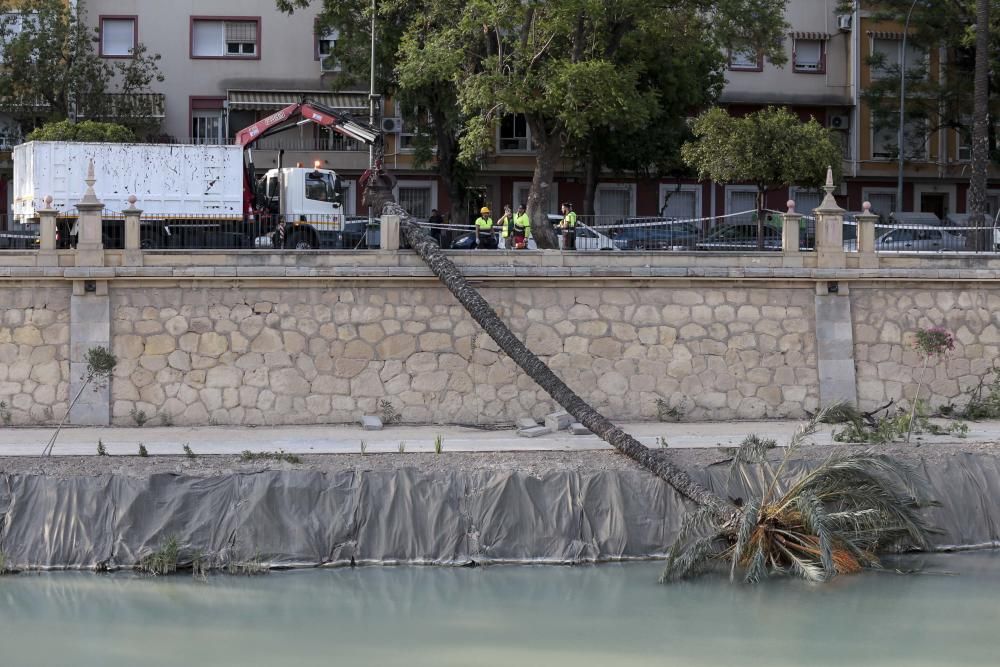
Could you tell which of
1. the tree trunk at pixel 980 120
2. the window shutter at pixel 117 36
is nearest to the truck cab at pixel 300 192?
the window shutter at pixel 117 36

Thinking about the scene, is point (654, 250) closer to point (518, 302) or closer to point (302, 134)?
point (518, 302)

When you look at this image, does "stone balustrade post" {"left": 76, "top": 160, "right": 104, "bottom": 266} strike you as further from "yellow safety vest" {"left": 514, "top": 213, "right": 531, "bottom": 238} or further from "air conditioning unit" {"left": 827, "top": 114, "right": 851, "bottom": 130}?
"air conditioning unit" {"left": 827, "top": 114, "right": 851, "bottom": 130}

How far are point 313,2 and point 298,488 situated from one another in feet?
80.7

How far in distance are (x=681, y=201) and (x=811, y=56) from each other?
587 centimetres

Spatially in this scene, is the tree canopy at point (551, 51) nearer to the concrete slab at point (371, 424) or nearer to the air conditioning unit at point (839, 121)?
the concrete slab at point (371, 424)

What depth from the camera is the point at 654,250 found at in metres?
21.2

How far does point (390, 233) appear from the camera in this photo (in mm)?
20656

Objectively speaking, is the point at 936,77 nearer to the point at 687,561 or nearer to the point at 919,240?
the point at 919,240

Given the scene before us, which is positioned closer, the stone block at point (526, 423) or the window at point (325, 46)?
the stone block at point (526, 423)

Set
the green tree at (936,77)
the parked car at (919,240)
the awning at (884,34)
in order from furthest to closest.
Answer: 1. the awning at (884,34)
2. the green tree at (936,77)
3. the parked car at (919,240)

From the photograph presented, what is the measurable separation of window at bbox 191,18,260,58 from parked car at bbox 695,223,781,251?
67.3ft

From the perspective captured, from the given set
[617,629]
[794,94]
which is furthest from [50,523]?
[794,94]

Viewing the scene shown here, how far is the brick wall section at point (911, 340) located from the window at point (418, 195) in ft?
64.4

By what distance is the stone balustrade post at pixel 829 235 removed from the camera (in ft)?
69.2
